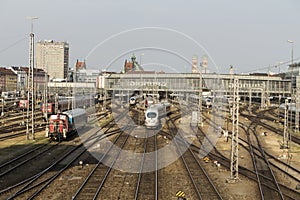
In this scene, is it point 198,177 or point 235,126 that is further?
point 235,126

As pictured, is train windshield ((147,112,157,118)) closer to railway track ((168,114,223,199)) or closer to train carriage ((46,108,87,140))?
train carriage ((46,108,87,140))

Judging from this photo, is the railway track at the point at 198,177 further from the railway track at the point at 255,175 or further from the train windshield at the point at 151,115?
the train windshield at the point at 151,115

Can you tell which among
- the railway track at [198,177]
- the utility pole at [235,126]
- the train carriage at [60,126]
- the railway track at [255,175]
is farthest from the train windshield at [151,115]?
the utility pole at [235,126]

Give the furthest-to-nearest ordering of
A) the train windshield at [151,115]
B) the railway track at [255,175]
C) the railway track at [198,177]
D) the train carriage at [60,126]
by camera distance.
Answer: the train windshield at [151,115], the train carriage at [60,126], the railway track at [255,175], the railway track at [198,177]

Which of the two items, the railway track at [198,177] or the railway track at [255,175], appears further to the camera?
the railway track at [255,175]

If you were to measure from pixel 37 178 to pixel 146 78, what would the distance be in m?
67.3

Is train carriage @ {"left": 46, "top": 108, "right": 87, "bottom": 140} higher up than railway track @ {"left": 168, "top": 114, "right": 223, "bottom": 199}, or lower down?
higher up

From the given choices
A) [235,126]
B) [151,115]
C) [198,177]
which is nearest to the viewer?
[198,177]

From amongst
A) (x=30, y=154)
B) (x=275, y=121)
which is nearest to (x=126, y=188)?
(x=30, y=154)

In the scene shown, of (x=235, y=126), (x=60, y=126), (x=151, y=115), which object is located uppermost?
(x=235, y=126)

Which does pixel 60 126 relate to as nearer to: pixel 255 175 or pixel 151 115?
pixel 151 115

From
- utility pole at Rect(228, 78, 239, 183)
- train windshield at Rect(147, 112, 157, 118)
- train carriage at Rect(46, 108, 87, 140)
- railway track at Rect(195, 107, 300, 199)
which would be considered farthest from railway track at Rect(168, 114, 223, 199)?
train windshield at Rect(147, 112, 157, 118)

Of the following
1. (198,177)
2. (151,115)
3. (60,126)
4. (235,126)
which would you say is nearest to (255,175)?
(235,126)

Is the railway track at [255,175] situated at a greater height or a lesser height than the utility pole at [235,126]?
lesser
